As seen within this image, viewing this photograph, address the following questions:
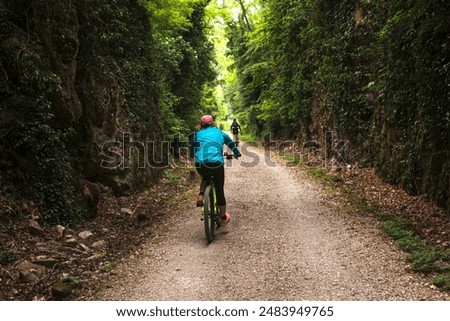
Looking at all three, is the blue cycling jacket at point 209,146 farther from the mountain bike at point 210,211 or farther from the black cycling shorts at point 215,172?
the mountain bike at point 210,211

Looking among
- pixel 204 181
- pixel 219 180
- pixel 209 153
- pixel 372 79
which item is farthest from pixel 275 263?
pixel 372 79

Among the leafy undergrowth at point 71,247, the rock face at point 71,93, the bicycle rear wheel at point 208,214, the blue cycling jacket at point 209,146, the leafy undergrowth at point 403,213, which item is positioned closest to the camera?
the leafy undergrowth at point 71,247

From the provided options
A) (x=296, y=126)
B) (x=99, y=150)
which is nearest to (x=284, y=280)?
(x=99, y=150)

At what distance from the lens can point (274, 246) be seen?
24.4ft

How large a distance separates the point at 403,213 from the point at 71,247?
7.06 m

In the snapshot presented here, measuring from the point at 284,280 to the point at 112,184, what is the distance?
23.5 feet

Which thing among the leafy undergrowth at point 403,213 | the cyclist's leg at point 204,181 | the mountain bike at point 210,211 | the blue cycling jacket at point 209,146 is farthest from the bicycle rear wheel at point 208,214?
the leafy undergrowth at point 403,213

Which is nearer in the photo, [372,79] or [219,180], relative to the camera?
[219,180]

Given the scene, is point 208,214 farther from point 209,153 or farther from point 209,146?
point 209,146

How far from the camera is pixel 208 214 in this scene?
764 cm

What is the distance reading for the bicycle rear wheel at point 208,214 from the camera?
7570 mm

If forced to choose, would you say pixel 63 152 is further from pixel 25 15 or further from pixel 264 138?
pixel 264 138

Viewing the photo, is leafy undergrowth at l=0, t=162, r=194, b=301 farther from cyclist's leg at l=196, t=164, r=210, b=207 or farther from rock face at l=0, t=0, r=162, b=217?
cyclist's leg at l=196, t=164, r=210, b=207

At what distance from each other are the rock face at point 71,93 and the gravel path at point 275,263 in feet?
9.27
